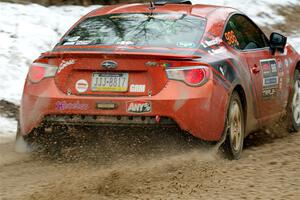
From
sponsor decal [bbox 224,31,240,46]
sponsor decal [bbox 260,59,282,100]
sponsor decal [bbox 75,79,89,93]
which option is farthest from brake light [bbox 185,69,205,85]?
sponsor decal [bbox 260,59,282,100]

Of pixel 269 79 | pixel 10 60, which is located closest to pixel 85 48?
pixel 269 79

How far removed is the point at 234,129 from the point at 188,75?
0.97m

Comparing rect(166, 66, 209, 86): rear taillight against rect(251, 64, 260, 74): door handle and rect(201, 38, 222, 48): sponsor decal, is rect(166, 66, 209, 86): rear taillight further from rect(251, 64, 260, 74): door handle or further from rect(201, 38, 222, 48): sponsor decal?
rect(251, 64, 260, 74): door handle

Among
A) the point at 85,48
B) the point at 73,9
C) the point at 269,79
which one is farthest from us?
the point at 73,9

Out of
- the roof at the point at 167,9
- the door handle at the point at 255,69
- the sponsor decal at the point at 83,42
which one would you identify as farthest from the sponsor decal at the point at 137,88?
the door handle at the point at 255,69

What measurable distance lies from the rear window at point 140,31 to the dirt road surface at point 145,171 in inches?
33.5

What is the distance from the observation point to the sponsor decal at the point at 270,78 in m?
8.15

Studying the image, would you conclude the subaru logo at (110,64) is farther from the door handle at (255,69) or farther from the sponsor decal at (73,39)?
the door handle at (255,69)

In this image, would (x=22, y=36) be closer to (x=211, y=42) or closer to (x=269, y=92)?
(x=269, y=92)

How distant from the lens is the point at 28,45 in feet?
39.6

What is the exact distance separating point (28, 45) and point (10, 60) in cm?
77

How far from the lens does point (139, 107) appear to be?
6.45m

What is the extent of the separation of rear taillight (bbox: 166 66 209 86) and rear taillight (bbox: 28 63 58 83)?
1.11 m

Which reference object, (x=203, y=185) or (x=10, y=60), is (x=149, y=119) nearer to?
(x=203, y=185)
